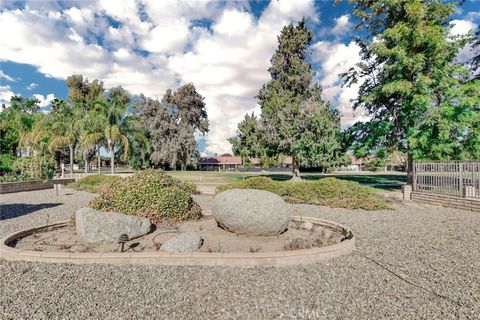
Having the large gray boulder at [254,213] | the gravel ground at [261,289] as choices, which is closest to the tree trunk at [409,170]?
the gravel ground at [261,289]

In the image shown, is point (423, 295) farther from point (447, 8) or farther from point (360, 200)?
point (447, 8)

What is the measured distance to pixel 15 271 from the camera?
502cm

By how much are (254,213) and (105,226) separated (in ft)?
12.0

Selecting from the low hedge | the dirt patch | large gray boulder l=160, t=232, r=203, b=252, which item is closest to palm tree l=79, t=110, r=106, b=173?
the low hedge

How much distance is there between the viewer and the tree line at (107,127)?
1265 inches

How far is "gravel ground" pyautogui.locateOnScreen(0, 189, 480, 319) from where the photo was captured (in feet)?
12.2

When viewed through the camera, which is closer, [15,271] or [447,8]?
[15,271]

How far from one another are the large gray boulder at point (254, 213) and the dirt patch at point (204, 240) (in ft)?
0.84

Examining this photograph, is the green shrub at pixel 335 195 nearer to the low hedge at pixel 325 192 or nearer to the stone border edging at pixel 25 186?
the low hedge at pixel 325 192

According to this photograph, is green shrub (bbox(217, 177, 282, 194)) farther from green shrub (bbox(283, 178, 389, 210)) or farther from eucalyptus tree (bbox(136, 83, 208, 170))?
eucalyptus tree (bbox(136, 83, 208, 170))

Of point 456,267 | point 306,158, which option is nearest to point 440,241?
point 456,267

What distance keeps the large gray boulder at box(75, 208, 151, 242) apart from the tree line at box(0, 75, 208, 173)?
26464 millimetres

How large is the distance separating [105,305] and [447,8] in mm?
25193

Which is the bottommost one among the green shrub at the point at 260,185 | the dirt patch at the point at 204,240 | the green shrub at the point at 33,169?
the dirt patch at the point at 204,240
